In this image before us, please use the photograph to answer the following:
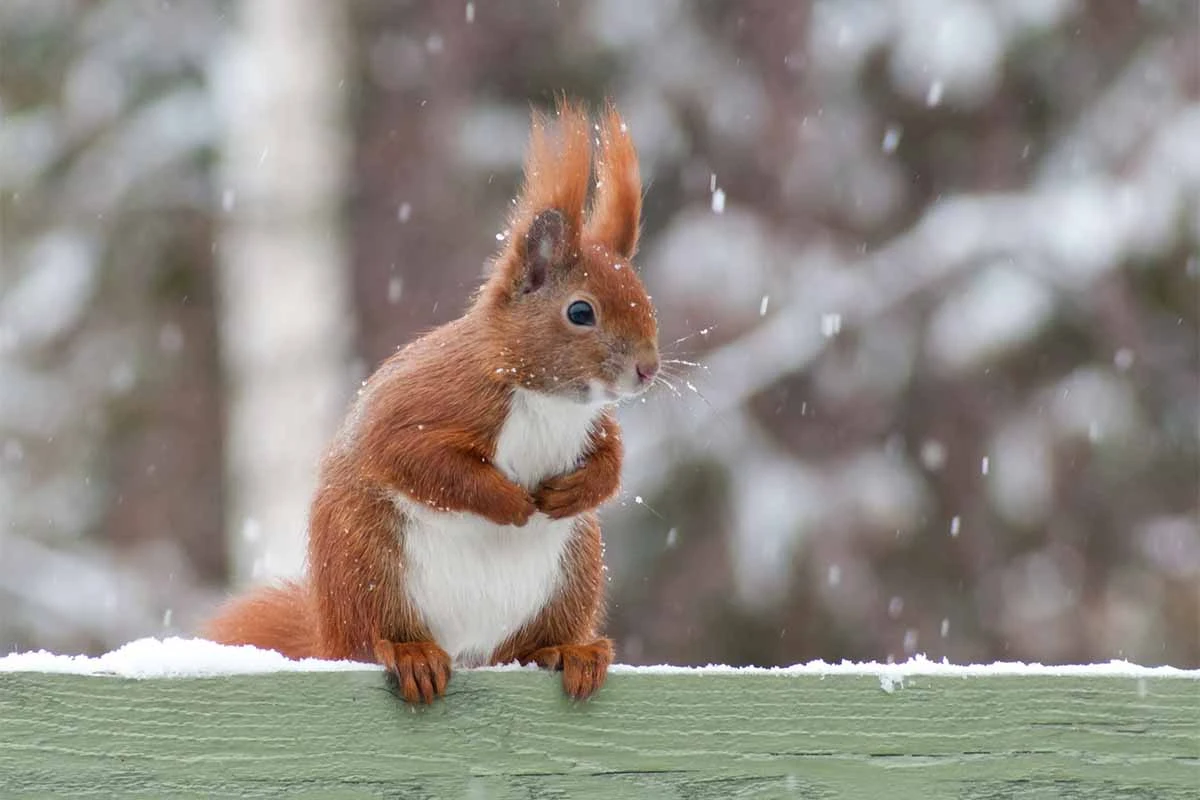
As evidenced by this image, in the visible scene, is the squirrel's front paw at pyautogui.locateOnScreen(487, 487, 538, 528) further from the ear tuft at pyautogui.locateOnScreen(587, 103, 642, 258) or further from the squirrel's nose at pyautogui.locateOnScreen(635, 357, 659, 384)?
the ear tuft at pyautogui.locateOnScreen(587, 103, 642, 258)

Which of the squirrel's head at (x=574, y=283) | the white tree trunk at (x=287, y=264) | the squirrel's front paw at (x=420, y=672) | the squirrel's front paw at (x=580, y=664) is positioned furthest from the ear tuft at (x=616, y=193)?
the white tree trunk at (x=287, y=264)

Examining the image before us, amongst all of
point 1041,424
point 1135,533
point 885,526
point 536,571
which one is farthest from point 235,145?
point 536,571

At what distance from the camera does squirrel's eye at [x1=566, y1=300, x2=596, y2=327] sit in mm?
2049

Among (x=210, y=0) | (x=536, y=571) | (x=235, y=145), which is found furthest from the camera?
(x=210, y=0)

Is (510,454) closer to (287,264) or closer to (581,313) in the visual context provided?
(581,313)

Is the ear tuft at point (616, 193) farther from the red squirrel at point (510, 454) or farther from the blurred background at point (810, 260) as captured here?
the blurred background at point (810, 260)

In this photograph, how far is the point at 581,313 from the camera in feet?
6.75

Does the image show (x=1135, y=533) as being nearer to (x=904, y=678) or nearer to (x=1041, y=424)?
(x=1041, y=424)

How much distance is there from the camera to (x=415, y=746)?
169cm

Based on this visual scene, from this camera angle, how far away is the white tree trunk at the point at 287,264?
4.77 meters

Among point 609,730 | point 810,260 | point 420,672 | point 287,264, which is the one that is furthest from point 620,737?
point 810,260

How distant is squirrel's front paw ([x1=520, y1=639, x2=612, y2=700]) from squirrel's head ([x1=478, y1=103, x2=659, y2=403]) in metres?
0.30

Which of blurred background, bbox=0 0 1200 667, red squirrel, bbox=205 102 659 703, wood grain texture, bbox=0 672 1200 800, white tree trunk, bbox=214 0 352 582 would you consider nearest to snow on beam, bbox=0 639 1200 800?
wood grain texture, bbox=0 672 1200 800

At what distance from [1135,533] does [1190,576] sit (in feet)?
0.74
